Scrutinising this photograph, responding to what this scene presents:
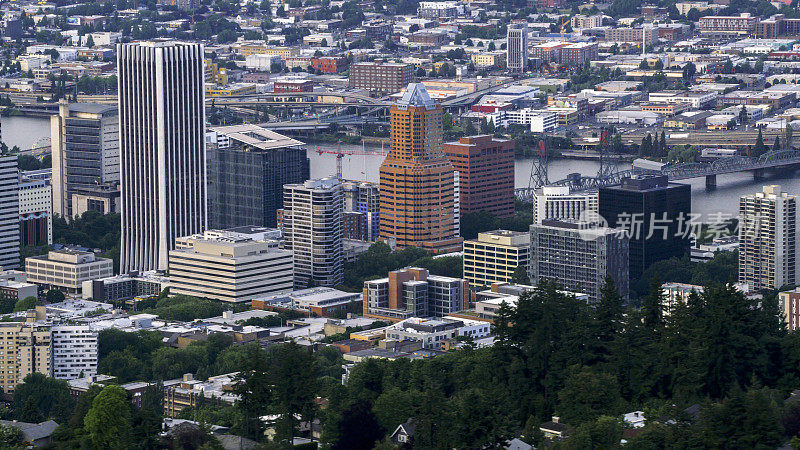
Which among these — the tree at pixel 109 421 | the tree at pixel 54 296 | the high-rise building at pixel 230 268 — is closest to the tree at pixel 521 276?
the high-rise building at pixel 230 268

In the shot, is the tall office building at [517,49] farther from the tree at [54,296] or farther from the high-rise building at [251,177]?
the tree at [54,296]

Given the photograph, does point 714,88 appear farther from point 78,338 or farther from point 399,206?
point 78,338

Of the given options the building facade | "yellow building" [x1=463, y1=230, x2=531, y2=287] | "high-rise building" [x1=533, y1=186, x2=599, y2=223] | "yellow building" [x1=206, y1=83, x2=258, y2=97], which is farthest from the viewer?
the building facade

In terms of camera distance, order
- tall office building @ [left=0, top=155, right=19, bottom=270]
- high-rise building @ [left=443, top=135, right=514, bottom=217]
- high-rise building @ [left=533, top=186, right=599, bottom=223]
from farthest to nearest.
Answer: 1. high-rise building @ [left=443, top=135, right=514, bottom=217]
2. high-rise building @ [left=533, top=186, right=599, bottom=223]
3. tall office building @ [left=0, top=155, right=19, bottom=270]

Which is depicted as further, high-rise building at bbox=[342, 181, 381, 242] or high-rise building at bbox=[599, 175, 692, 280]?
high-rise building at bbox=[342, 181, 381, 242]

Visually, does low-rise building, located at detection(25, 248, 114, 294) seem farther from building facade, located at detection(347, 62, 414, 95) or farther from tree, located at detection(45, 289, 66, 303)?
building facade, located at detection(347, 62, 414, 95)

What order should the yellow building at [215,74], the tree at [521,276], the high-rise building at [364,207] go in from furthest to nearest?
the yellow building at [215,74], the high-rise building at [364,207], the tree at [521,276]

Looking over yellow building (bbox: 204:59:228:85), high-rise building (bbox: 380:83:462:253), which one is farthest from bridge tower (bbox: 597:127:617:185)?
yellow building (bbox: 204:59:228:85)
